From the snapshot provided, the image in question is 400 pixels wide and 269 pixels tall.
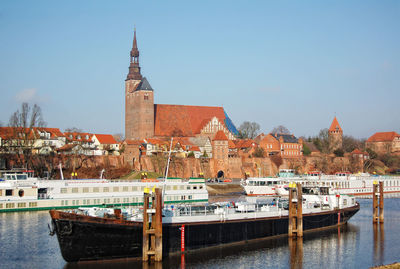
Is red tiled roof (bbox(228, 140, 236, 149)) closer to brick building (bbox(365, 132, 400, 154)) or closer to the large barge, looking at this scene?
brick building (bbox(365, 132, 400, 154))

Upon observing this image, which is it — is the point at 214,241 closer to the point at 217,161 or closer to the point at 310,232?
the point at 310,232

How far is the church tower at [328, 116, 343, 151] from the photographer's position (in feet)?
515

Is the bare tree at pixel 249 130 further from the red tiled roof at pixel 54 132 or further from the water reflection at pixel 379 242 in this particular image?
the water reflection at pixel 379 242

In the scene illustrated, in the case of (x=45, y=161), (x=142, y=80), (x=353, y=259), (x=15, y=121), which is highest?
(x=142, y=80)

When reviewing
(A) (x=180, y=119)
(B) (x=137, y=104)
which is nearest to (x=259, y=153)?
(A) (x=180, y=119)

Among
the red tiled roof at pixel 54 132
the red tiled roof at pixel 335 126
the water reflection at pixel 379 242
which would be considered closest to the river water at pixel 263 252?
the water reflection at pixel 379 242

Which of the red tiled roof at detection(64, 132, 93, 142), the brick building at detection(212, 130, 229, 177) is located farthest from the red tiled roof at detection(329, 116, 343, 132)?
the red tiled roof at detection(64, 132, 93, 142)

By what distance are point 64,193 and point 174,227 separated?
30.4 m

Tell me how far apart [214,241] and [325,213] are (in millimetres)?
14014

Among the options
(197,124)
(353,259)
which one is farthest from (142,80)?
(353,259)

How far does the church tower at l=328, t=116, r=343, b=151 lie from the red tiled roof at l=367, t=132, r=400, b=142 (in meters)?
17.9

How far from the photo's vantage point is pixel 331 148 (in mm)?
155750

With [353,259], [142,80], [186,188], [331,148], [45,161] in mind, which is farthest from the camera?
[331,148]

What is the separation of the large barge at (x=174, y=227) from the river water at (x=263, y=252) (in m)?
0.67
